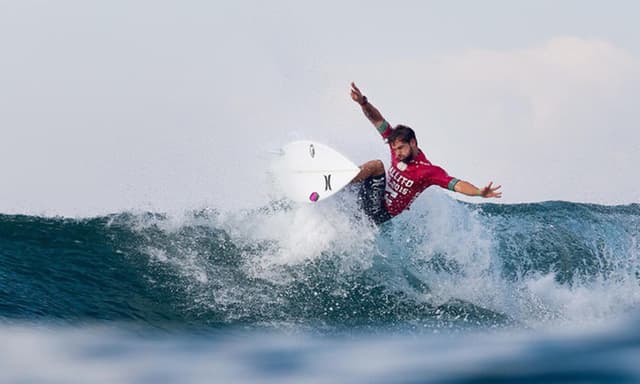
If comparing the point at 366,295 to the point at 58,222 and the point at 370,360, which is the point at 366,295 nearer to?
the point at 370,360

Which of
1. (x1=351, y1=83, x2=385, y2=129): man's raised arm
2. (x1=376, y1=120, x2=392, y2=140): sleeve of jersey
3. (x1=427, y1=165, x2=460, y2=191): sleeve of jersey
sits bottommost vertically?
(x1=427, y1=165, x2=460, y2=191): sleeve of jersey

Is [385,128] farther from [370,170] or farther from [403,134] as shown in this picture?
[370,170]

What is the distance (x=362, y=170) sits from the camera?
26.7ft

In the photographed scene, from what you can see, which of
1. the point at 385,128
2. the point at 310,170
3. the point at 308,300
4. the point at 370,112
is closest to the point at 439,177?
the point at 385,128

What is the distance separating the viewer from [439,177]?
7699 mm

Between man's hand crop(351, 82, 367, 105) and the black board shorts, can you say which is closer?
man's hand crop(351, 82, 367, 105)

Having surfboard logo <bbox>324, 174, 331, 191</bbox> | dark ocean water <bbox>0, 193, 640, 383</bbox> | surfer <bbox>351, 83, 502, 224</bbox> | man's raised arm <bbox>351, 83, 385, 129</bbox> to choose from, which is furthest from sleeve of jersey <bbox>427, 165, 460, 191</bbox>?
surfboard logo <bbox>324, 174, 331, 191</bbox>

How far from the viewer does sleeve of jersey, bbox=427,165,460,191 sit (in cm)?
761

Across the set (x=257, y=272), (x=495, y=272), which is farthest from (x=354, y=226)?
(x=495, y=272)

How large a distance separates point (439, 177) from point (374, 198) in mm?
895

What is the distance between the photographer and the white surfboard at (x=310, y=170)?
8133 millimetres

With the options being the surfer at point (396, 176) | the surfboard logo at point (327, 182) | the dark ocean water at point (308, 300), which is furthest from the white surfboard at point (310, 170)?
the dark ocean water at point (308, 300)

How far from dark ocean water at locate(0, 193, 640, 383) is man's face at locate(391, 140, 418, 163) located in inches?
41.5

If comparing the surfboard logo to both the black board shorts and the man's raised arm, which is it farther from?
the man's raised arm
